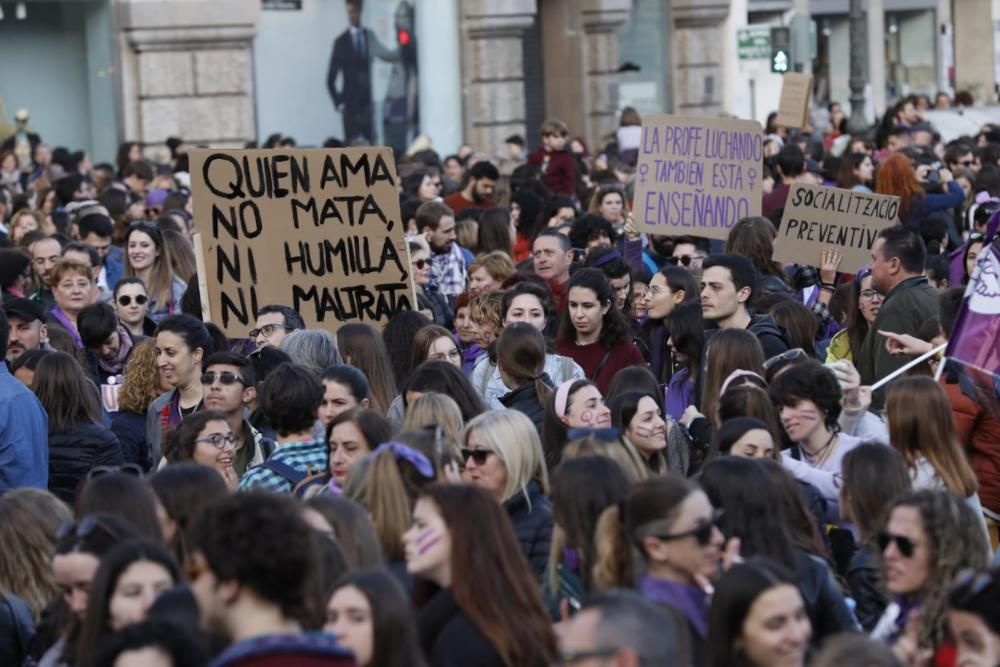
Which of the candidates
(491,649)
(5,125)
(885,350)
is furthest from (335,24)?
(491,649)

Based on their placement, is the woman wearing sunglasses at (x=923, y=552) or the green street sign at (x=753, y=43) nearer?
the woman wearing sunglasses at (x=923, y=552)

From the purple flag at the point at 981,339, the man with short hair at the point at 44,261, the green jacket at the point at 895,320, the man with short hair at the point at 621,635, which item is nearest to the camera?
the man with short hair at the point at 621,635

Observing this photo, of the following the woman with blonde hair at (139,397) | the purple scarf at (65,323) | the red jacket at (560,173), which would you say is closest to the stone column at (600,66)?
the red jacket at (560,173)

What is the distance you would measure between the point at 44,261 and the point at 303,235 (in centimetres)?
191

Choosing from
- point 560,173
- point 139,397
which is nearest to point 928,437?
point 139,397

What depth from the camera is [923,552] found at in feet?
16.4

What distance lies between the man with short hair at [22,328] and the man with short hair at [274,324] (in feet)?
3.19

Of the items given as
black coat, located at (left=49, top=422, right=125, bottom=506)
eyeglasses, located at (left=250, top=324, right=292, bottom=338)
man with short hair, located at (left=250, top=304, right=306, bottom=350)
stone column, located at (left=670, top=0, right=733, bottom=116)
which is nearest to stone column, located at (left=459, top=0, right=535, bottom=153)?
stone column, located at (left=670, top=0, right=733, bottom=116)

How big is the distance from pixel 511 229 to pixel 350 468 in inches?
288

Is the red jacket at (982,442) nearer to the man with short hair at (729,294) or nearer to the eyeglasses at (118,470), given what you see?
the man with short hair at (729,294)

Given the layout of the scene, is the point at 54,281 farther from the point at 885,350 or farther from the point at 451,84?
the point at 451,84

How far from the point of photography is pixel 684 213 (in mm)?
12367

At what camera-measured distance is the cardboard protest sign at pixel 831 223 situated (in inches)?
446

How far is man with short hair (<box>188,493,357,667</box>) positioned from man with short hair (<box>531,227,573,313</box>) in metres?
6.42
